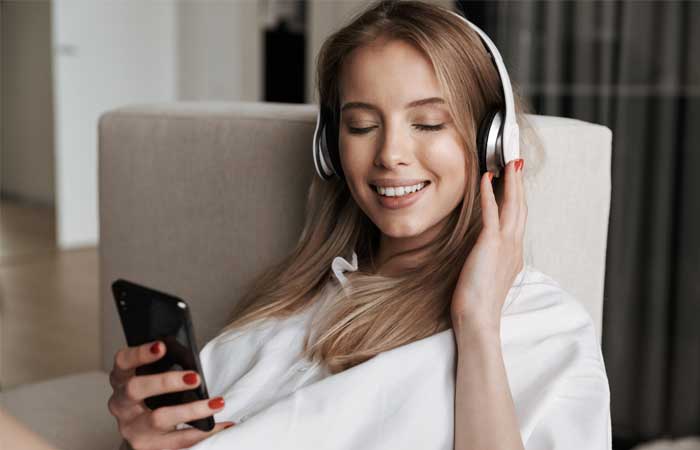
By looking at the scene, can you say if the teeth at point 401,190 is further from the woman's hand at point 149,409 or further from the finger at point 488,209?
the woman's hand at point 149,409

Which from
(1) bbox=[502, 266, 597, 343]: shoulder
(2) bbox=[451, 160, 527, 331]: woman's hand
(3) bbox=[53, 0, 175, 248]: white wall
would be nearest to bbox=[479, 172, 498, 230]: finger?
(2) bbox=[451, 160, 527, 331]: woman's hand

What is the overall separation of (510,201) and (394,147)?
158 mm

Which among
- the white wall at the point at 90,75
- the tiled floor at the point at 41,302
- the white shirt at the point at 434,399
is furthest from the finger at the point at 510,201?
the white wall at the point at 90,75

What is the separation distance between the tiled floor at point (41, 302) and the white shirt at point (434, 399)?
84.1 inches

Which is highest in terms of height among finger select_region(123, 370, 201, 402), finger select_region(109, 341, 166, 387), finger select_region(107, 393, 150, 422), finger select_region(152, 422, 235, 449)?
finger select_region(109, 341, 166, 387)

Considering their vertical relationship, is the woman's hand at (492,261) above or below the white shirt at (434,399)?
above

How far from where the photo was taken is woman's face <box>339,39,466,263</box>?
98 cm

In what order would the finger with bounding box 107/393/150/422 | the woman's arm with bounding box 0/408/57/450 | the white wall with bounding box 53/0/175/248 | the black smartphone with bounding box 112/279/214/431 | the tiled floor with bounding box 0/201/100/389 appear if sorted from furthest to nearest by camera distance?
the white wall with bounding box 53/0/175/248, the tiled floor with bounding box 0/201/100/389, the finger with bounding box 107/393/150/422, the black smartphone with bounding box 112/279/214/431, the woman's arm with bounding box 0/408/57/450

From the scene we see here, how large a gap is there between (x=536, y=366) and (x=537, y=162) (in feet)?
1.19

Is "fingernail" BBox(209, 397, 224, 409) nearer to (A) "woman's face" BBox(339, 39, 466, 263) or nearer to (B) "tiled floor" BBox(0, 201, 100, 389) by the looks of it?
(A) "woman's face" BBox(339, 39, 466, 263)

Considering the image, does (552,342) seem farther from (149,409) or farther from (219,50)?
(219,50)

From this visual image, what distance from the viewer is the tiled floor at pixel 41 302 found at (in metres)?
2.90

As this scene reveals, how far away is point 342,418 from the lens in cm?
90

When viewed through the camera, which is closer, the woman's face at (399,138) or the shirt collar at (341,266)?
the woman's face at (399,138)
